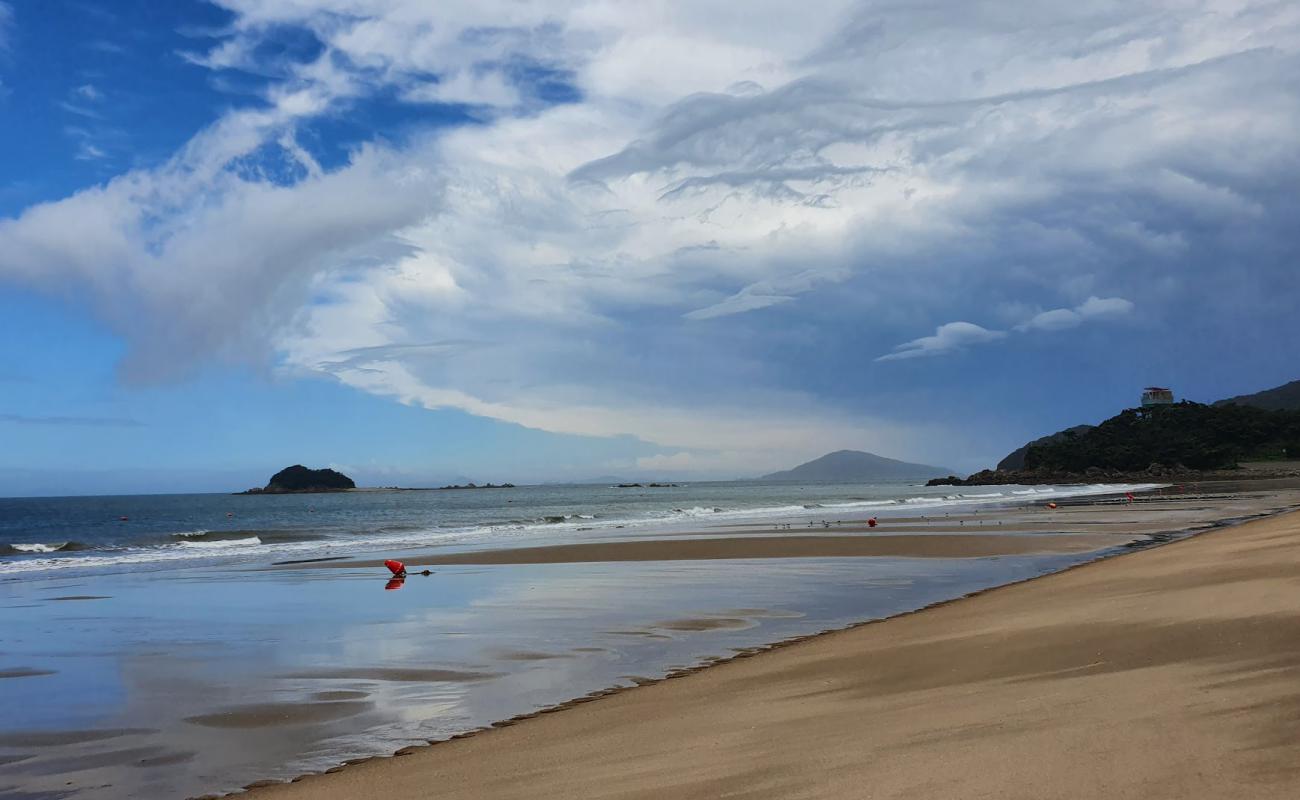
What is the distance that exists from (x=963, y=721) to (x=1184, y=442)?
4888 inches

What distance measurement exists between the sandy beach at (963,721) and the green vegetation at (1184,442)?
109280 mm

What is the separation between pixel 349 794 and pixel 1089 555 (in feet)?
60.0

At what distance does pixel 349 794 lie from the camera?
5719 millimetres

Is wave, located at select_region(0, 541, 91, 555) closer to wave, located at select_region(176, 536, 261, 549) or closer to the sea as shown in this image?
wave, located at select_region(176, 536, 261, 549)

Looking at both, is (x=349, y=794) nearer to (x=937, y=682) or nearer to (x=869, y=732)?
(x=869, y=732)

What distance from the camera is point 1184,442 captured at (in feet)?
362

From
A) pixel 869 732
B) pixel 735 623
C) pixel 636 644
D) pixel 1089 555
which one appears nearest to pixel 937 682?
pixel 869 732

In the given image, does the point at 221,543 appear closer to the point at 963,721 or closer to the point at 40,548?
the point at 40,548

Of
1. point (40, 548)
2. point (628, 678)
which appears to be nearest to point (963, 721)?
point (628, 678)

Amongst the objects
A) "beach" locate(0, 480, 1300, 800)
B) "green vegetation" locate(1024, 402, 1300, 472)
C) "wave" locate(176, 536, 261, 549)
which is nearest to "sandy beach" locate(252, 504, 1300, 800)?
"beach" locate(0, 480, 1300, 800)

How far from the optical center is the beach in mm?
5027

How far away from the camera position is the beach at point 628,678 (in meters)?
5.03

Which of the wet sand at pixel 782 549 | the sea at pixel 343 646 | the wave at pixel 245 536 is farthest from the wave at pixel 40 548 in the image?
the wet sand at pixel 782 549

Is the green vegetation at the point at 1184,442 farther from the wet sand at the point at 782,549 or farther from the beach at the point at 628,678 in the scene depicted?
the beach at the point at 628,678
